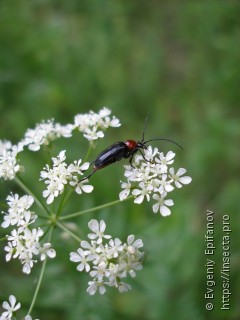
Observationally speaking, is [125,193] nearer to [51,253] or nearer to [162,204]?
[162,204]

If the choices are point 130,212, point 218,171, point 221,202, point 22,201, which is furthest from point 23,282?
point 218,171

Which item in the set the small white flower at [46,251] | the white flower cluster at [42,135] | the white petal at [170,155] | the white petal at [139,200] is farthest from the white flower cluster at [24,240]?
the white petal at [170,155]

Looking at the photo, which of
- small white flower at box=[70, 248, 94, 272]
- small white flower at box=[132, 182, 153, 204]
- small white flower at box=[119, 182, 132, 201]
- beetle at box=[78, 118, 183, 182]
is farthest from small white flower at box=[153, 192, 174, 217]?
small white flower at box=[70, 248, 94, 272]

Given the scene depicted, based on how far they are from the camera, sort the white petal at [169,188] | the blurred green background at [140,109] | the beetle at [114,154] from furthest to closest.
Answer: the blurred green background at [140,109]
the beetle at [114,154]
the white petal at [169,188]

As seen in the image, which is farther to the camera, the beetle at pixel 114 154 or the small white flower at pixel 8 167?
the small white flower at pixel 8 167

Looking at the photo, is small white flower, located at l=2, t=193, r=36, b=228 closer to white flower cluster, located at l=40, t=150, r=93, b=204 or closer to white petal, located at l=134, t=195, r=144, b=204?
white flower cluster, located at l=40, t=150, r=93, b=204

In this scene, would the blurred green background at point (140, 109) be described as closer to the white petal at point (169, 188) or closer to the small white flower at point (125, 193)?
the small white flower at point (125, 193)

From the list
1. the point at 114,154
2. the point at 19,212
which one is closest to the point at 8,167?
the point at 19,212
